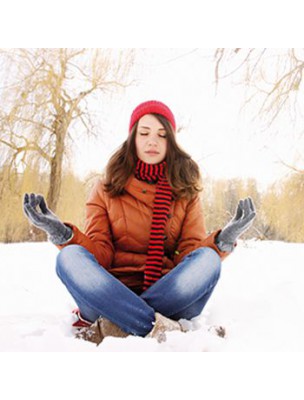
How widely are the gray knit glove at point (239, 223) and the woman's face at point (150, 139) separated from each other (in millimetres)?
330

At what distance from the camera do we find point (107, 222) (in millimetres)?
1336

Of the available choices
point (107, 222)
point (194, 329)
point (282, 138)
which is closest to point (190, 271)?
point (194, 329)

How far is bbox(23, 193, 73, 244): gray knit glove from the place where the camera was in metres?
1.13

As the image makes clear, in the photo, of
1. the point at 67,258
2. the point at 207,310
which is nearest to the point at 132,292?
the point at 67,258

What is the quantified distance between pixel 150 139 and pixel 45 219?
0.42 meters

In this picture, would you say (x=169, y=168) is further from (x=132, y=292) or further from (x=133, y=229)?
(x=132, y=292)

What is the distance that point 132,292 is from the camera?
110 cm

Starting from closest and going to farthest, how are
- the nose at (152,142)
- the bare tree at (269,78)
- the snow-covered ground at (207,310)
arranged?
the snow-covered ground at (207,310) → the nose at (152,142) → the bare tree at (269,78)

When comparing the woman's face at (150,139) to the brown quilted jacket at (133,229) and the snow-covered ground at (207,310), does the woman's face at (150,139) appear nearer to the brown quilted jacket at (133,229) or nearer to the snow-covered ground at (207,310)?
the brown quilted jacket at (133,229)

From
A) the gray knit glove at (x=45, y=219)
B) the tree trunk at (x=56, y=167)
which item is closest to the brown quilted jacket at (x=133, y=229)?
the gray knit glove at (x=45, y=219)

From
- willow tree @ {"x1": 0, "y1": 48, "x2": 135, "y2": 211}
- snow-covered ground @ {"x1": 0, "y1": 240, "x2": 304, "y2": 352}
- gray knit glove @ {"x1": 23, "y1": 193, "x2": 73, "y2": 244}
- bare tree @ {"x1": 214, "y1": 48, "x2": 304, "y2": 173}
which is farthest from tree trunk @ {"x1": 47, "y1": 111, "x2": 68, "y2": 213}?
gray knit glove @ {"x1": 23, "y1": 193, "x2": 73, "y2": 244}

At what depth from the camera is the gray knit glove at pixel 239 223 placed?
1.16m

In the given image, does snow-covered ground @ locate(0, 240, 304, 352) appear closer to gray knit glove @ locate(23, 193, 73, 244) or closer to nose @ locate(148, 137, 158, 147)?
gray knit glove @ locate(23, 193, 73, 244)

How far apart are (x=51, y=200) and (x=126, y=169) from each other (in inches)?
51.0
